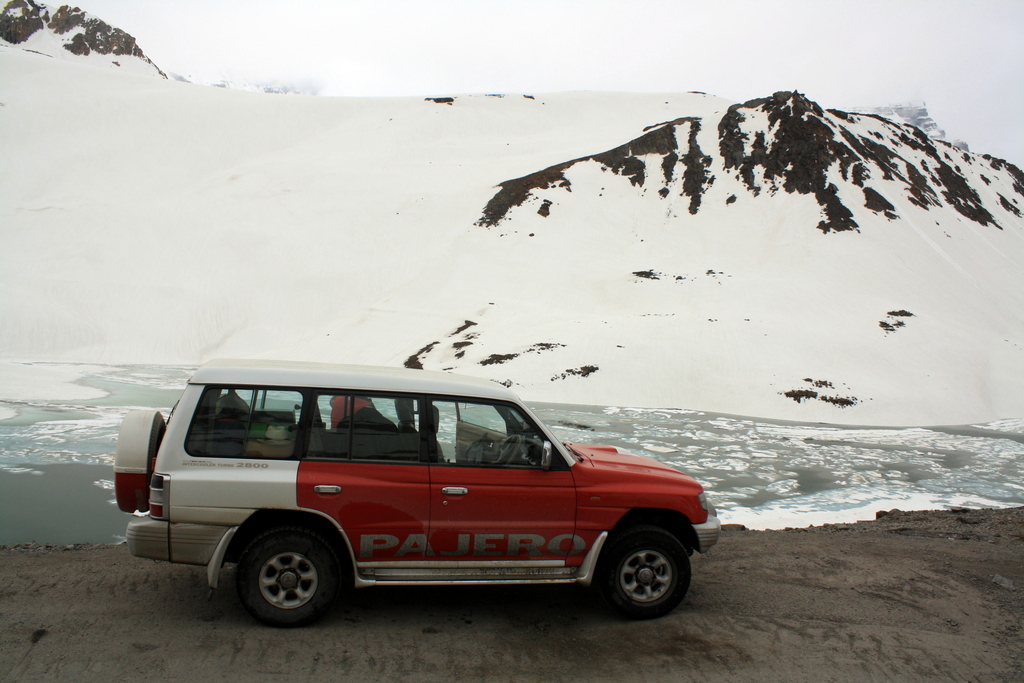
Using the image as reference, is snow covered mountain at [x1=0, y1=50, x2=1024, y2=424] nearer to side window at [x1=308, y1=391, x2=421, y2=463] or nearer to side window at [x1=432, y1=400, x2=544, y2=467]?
side window at [x1=432, y1=400, x2=544, y2=467]

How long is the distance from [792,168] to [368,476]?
52540 mm

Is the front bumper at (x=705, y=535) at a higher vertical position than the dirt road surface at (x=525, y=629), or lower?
higher

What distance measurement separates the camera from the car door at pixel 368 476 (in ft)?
14.7

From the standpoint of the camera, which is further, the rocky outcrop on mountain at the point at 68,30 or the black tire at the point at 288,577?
the rocky outcrop on mountain at the point at 68,30

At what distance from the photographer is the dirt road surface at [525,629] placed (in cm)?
409

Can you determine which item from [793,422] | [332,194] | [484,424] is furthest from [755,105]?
[484,424]

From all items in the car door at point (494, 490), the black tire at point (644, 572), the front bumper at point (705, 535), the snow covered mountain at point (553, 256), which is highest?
the snow covered mountain at point (553, 256)

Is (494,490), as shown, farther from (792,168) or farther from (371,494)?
(792,168)

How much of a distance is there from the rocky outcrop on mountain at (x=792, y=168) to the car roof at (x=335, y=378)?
4308 centimetres

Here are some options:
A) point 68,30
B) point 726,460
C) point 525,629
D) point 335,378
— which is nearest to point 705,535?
point 525,629

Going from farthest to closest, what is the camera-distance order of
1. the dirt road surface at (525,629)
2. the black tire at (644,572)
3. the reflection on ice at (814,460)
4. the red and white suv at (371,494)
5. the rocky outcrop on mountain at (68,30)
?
the rocky outcrop on mountain at (68,30) → the reflection on ice at (814,460) → the black tire at (644,572) → the red and white suv at (371,494) → the dirt road surface at (525,629)

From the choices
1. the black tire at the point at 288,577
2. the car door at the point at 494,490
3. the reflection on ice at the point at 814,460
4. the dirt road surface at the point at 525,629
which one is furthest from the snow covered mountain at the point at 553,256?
the black tire at the point at 288,577

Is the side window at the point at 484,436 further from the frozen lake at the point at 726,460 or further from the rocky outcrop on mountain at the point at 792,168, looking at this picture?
the rocky outcrop on mountain at the point at 792,168

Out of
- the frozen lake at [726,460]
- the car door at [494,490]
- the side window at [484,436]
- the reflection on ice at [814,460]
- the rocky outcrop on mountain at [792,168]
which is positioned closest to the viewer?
the car door at [494,490]
